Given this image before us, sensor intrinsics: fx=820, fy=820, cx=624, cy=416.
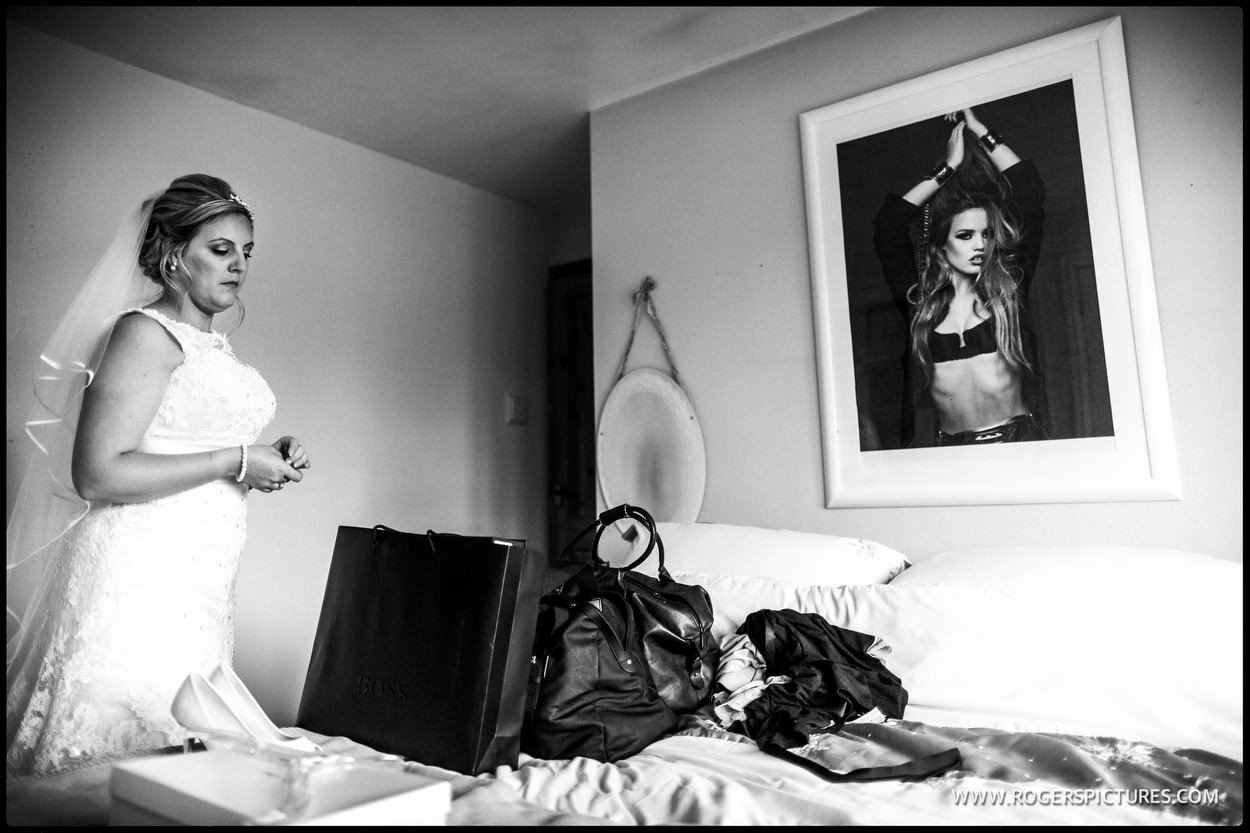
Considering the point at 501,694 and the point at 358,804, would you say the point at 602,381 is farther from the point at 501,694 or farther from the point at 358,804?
the point at 358,804

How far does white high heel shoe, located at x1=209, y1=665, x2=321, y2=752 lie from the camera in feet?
3.73

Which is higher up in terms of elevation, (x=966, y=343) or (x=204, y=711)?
(x=966, y=343)

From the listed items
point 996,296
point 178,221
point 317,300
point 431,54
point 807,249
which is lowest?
point 996,296

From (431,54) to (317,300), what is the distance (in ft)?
3.34

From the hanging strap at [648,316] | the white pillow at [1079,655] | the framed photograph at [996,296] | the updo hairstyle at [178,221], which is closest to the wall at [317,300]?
the updo hairstyle at [178,221]

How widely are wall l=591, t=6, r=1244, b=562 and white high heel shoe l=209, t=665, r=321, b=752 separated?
60.1 inches

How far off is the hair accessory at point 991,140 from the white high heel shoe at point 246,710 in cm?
201

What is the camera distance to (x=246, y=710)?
45.3 inches

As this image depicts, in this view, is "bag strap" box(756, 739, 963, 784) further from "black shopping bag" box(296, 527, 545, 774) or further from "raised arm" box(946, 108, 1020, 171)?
"raised arm" box(946, 108, 1020, 171)

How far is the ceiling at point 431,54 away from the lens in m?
2.37

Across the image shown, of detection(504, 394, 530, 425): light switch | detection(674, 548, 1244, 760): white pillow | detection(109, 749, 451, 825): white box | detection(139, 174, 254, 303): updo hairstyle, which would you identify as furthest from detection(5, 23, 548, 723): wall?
detection(674, 548, 1244, 760): white pillow

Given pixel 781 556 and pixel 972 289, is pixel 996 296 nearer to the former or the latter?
pixel 972 289

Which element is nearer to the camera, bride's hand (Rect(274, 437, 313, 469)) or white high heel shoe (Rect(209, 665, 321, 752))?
white high heel shoe (Rect(209, 665, 321, 752))

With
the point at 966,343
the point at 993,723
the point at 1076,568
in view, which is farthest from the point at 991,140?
the point at 993,723
